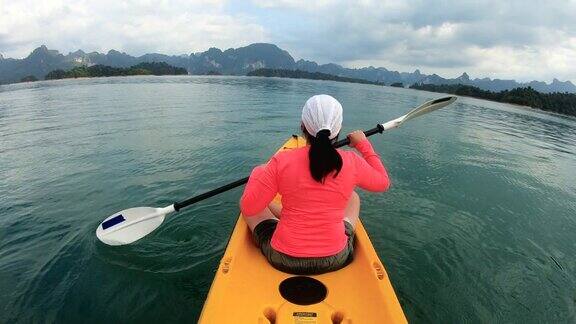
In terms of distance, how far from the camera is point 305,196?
329 centimetres

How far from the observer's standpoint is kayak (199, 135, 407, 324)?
3482 mm

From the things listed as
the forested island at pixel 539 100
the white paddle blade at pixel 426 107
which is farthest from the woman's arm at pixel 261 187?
the forested island at pixel 539 100

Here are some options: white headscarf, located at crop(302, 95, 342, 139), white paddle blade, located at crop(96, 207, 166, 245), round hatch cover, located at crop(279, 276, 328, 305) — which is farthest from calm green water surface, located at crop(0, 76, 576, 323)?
white headscarf, located at crop(302, 95, 342, 139)

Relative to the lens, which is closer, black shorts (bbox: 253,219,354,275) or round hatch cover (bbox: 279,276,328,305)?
round hatch cover (bbox: 279,276,328,305)

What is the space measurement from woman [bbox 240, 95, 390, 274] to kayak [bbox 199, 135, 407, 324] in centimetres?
23

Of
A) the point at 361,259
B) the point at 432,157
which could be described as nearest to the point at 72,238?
the point at 361,259

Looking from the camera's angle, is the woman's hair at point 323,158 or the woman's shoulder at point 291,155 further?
the woman's shoulder at point 291,155

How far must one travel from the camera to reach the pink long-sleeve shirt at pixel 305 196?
3.24m

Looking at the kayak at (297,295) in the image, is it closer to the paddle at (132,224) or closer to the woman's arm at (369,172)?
the woman's arm at (369,172)

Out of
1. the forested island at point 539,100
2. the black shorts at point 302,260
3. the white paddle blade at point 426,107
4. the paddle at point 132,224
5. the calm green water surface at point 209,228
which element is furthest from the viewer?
the forested island at point 539,100

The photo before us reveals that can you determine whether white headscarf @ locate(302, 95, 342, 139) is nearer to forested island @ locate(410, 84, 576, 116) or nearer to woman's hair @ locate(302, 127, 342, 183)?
woman's hair @ locate(302, 127, 342, 183)

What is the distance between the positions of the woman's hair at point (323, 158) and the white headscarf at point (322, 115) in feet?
0.38

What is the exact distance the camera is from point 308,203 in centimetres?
334

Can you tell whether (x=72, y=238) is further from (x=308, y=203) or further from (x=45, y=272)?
(x=308, y=203)
